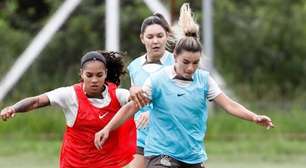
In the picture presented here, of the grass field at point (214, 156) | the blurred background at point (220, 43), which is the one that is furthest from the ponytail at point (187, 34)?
the blurred background at point (220, 43)

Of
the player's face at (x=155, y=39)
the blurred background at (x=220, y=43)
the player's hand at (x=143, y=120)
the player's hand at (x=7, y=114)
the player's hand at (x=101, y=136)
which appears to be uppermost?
the blurred background at (x=220, y=43)

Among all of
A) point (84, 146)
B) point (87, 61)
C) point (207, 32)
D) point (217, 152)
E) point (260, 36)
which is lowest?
point (84, 146)

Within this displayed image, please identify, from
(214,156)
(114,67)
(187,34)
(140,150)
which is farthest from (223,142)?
(187,34)

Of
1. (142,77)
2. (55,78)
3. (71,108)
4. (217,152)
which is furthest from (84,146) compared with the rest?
(55,78)

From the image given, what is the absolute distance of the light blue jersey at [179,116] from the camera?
25.5ft

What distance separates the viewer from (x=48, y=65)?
24250 millimetres

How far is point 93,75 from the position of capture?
26.2 ft

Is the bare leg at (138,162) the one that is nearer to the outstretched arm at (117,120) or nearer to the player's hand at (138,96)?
the outstretched arm at (117,120)

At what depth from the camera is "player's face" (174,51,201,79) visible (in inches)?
302

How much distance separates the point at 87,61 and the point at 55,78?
15.0 metres

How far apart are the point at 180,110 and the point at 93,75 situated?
2.37 ft

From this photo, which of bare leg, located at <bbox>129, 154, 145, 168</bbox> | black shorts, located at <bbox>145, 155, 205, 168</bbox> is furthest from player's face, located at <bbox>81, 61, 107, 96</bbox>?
bare leg, located at <bbox>129, 154, 145, 168</bbox>

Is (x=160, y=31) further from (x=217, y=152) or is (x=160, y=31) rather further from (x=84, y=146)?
(x=217, y=152)

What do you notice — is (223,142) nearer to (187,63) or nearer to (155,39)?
(155,39)
